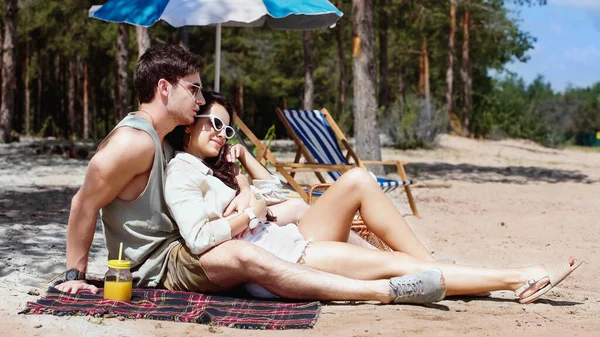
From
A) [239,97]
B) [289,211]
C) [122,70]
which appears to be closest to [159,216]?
[289,211]

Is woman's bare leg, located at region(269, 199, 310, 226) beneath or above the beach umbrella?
beneath

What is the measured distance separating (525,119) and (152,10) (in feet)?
92.5

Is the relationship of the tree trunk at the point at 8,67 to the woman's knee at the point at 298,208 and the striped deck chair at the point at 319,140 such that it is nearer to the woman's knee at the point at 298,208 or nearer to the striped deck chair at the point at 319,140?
the striped deck chair at the point at 319,140

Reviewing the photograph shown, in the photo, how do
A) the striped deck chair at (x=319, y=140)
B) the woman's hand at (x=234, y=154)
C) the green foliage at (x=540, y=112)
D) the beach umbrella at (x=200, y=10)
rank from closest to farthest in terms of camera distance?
the woman's hand at (x=234, y=154)
the beach umbrella at (x=200, y=10)
the striped deck chair at (x=319, y=140)
the green foliage at (x=540, y=112)

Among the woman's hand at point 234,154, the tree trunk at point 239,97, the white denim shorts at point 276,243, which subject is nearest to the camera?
the white denim shorts at point 276,243

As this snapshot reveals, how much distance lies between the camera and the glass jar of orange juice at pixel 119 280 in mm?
3564

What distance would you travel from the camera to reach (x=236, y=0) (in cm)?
682

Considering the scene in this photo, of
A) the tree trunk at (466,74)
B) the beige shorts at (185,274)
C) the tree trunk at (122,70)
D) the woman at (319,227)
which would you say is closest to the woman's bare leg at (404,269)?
the woman at (319,227)

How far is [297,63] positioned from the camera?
38.3m

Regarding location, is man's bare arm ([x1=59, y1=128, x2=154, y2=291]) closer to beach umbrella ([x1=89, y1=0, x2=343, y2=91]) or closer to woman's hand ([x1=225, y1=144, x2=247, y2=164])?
woman's hand ([x1=225, y1=144, x2=247, y2=164])

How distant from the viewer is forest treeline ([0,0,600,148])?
21.0 metres

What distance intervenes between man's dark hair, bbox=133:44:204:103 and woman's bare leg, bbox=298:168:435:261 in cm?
94

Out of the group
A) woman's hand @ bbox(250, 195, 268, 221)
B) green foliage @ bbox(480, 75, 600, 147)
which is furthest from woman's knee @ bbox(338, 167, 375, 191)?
green foliage @ bbox(480, 75, 600, 147)

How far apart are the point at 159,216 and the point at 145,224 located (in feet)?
0.25
